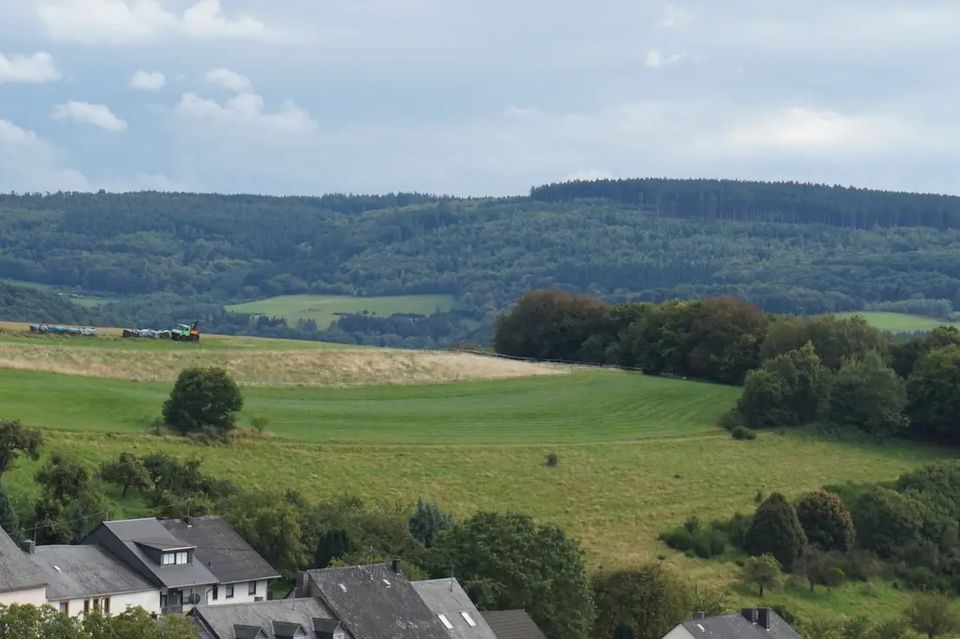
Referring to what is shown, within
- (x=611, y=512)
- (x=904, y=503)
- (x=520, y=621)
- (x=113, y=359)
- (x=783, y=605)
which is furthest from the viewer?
(x=113, y=359)

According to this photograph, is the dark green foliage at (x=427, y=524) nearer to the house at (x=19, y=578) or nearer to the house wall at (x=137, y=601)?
the house wall at (x=137, y=601)

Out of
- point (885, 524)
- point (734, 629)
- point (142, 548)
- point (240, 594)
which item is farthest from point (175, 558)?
point (885, 524)

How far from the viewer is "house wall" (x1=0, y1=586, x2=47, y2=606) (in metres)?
57.5

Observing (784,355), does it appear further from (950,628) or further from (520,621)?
(520,621)

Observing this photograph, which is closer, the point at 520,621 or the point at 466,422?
the point at 520,621

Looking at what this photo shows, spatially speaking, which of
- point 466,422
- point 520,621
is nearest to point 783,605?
point 520,621

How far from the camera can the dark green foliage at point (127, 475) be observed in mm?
78375

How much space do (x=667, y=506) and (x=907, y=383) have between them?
33.2 meters

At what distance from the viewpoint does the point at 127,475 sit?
78.5 m

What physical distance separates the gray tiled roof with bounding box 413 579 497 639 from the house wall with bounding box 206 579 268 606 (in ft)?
18.6

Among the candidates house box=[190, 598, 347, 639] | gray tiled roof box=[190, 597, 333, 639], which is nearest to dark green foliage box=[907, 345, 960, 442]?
house box=[190, 598, 347, 639]

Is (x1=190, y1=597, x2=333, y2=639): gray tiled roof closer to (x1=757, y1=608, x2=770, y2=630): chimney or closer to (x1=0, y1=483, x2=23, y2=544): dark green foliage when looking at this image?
(x1=0, y1=483, x2=23, y2=544): dark green foliage

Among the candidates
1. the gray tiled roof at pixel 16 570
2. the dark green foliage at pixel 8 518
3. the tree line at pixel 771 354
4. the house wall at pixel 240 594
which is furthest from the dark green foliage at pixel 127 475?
the tree line at pixel 771 354

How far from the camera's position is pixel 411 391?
119 meters
